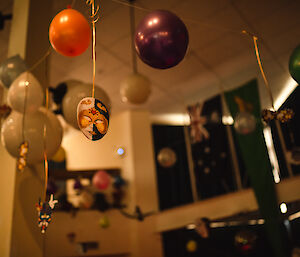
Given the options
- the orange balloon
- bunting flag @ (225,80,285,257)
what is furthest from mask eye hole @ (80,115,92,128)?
bunting flag @ (225,80,285,257)

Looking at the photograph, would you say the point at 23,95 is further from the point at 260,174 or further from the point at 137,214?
the point at 137,214

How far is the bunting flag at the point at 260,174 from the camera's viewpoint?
4.91 metres

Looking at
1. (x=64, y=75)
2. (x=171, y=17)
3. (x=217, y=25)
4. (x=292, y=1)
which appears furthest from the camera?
(x=64, y=75)

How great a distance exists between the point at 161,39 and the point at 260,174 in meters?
3.84

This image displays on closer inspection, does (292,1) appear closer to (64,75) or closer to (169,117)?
(64,75)

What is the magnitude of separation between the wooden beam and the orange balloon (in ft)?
11.6

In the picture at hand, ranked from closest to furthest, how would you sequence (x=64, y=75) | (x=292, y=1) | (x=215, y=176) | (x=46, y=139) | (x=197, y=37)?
1. (x=46, y=139)
2. (x=292, y=1)
3. (x=197, y=37)
4. (x=64, y=75)
5. (x=215, y=176)

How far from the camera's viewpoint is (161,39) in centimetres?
194

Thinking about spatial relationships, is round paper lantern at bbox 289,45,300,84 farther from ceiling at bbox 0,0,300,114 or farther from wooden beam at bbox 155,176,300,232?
wooden beam at bbox 155,176,300,232

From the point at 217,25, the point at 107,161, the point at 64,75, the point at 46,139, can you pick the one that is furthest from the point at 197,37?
the point at 107,161

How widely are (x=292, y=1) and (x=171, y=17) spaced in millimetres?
3241

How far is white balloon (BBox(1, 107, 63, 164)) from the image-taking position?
2559 mm

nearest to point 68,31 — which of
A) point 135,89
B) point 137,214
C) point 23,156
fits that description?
point 23,156

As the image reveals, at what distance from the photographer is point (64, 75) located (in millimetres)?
5820
